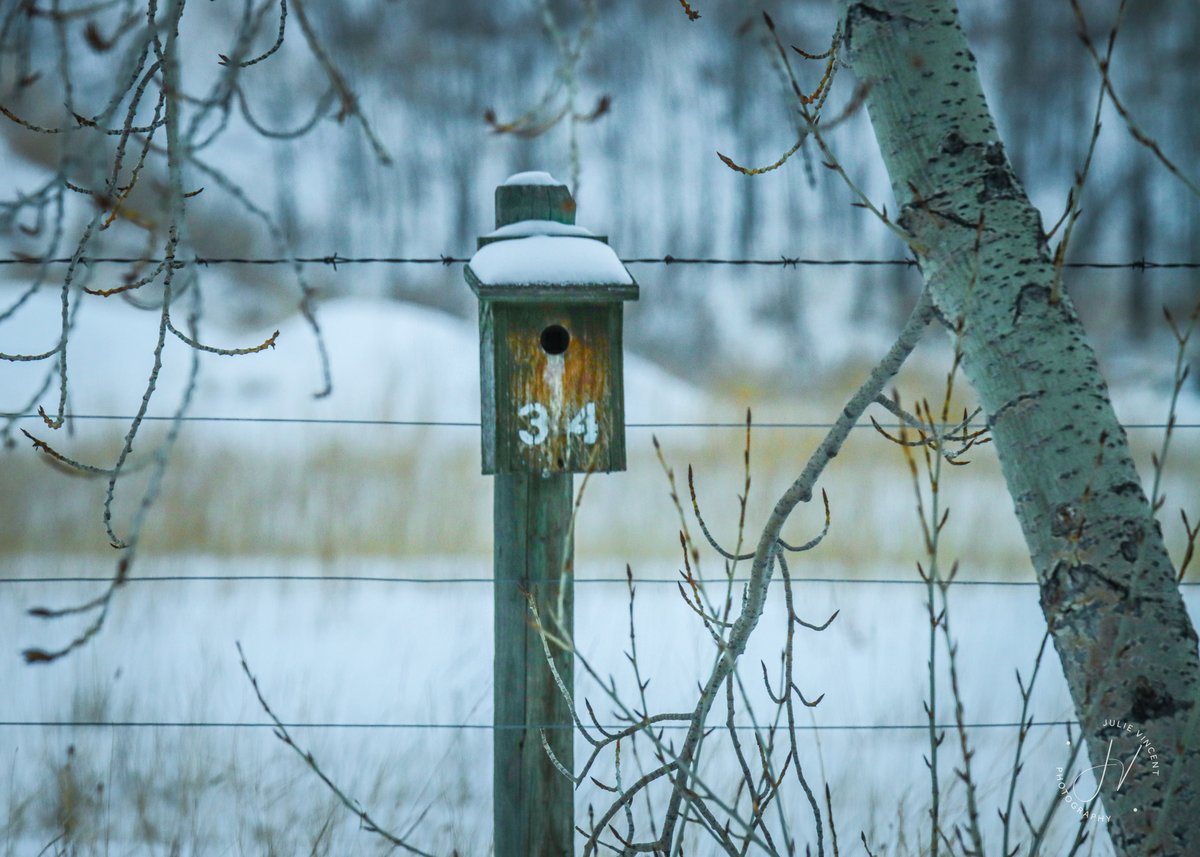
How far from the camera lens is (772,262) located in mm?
2549

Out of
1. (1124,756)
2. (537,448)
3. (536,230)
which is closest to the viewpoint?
(1124,756)

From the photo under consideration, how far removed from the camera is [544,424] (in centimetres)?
207

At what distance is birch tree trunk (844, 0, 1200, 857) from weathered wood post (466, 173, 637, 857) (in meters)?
0.79

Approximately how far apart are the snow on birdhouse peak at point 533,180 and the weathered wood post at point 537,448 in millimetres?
176

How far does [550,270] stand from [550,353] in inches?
6.7

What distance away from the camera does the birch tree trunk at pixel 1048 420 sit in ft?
4.12

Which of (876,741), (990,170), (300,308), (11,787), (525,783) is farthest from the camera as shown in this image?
(876,741)

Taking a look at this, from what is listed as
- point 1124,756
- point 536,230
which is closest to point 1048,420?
point 1124,756

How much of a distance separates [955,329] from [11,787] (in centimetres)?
314

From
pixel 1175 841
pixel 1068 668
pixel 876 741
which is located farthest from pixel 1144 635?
pixel 876 741

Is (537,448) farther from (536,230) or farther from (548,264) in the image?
(536,230)

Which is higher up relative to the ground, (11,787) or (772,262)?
(772,262)

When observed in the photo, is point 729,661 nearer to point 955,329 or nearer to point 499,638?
point 955,329

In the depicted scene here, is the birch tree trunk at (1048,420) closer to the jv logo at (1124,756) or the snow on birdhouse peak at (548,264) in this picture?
the jv logo at (1124,756)
